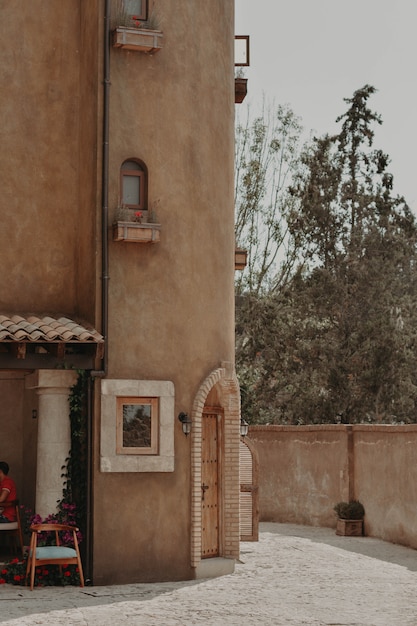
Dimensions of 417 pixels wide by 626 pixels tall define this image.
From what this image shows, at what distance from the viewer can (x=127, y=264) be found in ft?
54.1

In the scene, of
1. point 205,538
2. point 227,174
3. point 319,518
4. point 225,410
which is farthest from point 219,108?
point 319,518

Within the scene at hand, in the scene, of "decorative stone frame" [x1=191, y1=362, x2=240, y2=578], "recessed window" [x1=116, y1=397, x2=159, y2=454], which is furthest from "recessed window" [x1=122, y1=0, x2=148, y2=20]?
"recessed window" [x1=116, y1=397, x2=159, y2=454]

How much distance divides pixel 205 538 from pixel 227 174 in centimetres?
596

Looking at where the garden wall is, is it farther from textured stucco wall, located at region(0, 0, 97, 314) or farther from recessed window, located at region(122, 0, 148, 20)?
recessed window, located at region(122, 0, 148, 20)

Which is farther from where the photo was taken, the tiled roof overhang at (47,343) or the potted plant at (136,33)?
the potted plant at (136,33)

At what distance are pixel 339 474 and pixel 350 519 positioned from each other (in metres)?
1.36

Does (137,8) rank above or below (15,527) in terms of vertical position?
above

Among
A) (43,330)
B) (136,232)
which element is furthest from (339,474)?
(43,330)

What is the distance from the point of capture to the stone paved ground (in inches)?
507

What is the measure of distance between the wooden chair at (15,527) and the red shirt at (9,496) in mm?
51

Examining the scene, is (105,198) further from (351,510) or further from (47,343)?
(351,510)

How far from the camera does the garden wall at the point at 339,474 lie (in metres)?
20.8

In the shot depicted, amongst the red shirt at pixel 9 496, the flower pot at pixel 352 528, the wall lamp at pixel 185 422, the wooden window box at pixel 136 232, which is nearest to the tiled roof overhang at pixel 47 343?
the wooden window box at pixel 136 232

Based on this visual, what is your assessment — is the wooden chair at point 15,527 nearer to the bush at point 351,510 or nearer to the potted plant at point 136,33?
the potted plant at point 136,33
